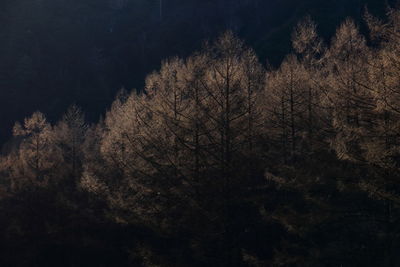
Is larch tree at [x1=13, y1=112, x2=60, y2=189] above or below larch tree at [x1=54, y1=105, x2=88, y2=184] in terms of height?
below

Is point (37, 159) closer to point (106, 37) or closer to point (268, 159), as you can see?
point (268, 159)

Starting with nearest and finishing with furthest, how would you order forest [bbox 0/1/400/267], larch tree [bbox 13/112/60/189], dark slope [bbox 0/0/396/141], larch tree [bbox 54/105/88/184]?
forest [bbox 0/1/400/267]
larch tree [bbox 13/112/60/189]
larch tree [bbox 54/105/88/184]
dark slope [bbox 0/0/396/141]

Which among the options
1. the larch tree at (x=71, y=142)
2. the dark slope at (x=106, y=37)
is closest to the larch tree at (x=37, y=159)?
the larch tree at (x=71, y=142)

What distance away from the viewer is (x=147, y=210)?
1341 cm

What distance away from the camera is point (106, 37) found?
96.9 meters

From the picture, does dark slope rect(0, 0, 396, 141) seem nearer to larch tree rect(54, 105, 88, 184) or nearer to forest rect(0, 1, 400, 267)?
larch tree rect(54, 105, 88, 184)

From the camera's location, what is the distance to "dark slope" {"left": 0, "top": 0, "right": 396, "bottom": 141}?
3103 inches

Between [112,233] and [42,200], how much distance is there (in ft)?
16.0

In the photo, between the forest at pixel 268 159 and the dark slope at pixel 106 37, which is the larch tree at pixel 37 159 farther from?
the dark slope at pixel 106 37

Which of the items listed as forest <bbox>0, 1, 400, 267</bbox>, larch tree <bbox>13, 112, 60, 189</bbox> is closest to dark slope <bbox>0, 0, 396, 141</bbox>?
larch tree <bbox>13, 112, 60, 189</bbox>

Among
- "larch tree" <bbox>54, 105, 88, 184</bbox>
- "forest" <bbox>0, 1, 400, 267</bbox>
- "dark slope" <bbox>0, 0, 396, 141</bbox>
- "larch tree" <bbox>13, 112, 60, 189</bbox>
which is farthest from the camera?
"dark slope" <bbox>0, 0, 396, 141</bbox>

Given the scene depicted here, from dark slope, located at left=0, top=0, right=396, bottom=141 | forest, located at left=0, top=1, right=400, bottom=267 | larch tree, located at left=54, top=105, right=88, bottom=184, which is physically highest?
dark slope, located at left=0, top=0, right=396, bottom=141

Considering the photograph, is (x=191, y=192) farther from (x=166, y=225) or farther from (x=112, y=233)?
(x=112, y=233)

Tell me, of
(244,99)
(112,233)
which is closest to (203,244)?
(244,99)
